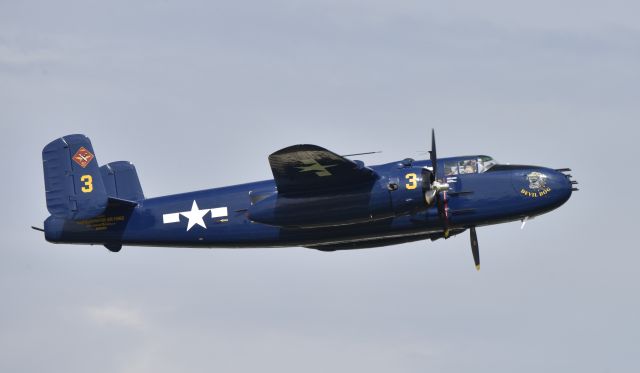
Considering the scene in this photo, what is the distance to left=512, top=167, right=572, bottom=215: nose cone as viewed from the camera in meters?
32.5

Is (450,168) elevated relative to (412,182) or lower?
elevated

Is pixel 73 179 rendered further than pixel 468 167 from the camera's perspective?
Yes

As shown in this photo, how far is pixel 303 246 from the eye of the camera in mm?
34812

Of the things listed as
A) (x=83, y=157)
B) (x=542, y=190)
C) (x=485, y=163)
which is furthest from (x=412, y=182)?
(x=83, y=157)

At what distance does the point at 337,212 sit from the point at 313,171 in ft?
4.69

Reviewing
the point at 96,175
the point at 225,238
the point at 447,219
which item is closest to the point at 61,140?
the point at 96,175

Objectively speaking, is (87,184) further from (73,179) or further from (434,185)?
(434,185)

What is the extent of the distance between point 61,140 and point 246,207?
6487 millimetres

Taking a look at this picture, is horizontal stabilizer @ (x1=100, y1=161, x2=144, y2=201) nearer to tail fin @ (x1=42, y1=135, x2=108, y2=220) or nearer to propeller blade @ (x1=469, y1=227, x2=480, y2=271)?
tail fin @ (x1=42, y1=135, x2=108, y2=220)

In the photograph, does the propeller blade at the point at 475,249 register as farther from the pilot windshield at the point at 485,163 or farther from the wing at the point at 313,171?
the wing at the point at 313,171

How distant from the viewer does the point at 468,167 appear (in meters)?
33.2

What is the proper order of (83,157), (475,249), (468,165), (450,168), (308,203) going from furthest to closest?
(475,249) < (83,157) < (468,165) < (450,168) < (308,203)

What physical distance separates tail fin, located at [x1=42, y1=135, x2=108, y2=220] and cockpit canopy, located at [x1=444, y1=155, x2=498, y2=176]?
10579 mm

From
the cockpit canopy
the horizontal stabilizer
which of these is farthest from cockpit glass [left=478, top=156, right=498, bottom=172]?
the horizontal stabilizer
